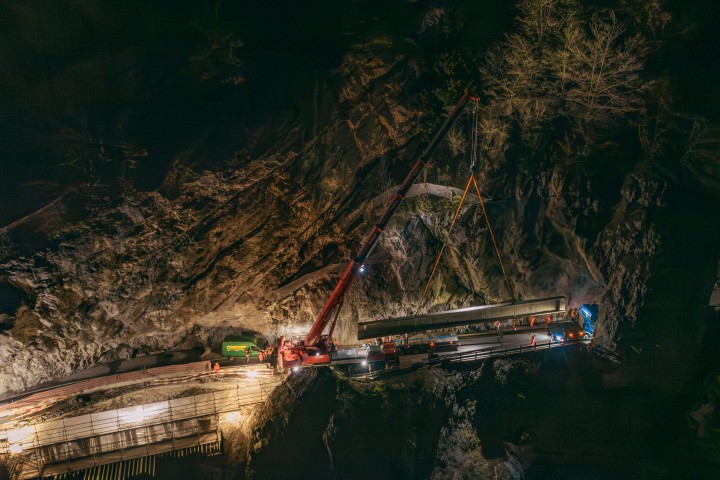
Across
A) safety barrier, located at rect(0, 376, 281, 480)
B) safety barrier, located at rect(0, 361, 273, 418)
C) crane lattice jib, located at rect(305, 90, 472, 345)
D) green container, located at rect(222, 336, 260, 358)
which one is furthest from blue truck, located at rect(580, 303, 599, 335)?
green container, located at rect(222, 336, 260, 358)

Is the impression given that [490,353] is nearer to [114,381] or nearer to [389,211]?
[389,211]

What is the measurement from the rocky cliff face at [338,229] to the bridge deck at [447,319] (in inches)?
97.2

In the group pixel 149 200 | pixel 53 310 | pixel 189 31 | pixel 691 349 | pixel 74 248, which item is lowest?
pixel 691 349

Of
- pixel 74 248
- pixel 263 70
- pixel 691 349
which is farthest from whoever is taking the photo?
pixel 263 70

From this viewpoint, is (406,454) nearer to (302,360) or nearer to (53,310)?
(302,360)

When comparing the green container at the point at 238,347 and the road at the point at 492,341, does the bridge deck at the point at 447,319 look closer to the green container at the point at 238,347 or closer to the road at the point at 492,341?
the road at the point at 492,341

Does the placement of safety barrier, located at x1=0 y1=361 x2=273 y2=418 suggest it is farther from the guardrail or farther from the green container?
the guardrail

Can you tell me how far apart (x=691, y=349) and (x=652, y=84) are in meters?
12.3

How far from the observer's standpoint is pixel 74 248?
1908 cm

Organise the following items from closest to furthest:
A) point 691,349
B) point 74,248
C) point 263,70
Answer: point 691,349, point 74,248, point 263,70

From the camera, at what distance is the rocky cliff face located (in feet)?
56.7

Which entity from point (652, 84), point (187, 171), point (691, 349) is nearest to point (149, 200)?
point (187, 171)

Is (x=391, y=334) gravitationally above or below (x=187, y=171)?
below

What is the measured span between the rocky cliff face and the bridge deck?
2468mm
